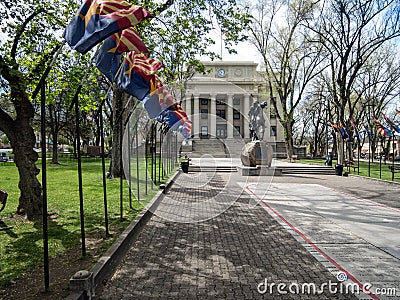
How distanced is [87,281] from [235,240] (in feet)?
11.7

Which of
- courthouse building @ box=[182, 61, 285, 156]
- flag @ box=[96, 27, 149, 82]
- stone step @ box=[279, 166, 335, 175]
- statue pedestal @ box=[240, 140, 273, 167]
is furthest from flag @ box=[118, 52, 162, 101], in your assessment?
courthouse building @ box=[182, 61, 285, 156]

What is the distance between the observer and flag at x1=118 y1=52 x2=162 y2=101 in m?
8.09

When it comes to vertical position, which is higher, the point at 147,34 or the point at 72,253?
the point at 147,34

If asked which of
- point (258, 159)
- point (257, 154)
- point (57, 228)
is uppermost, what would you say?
point (257, 154)

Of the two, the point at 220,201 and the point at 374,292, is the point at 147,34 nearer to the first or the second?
the point at 220,201

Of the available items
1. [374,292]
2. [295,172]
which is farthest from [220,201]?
[295,172]

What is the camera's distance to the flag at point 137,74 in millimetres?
8086

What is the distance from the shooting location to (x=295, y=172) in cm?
2430

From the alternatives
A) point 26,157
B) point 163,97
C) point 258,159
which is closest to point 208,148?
point 258,159

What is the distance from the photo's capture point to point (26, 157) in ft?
26.0

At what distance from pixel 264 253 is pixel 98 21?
15.0 feet

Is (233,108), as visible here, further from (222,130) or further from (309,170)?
(309,170)

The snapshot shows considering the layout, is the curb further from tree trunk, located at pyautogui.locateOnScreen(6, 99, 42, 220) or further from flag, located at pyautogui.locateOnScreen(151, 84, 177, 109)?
flag, located at pyautogui.locateOnScreen(151, 84, 177, 109)

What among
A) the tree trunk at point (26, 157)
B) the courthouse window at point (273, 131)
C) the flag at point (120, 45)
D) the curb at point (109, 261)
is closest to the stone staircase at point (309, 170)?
the curb at point (109, 261)
